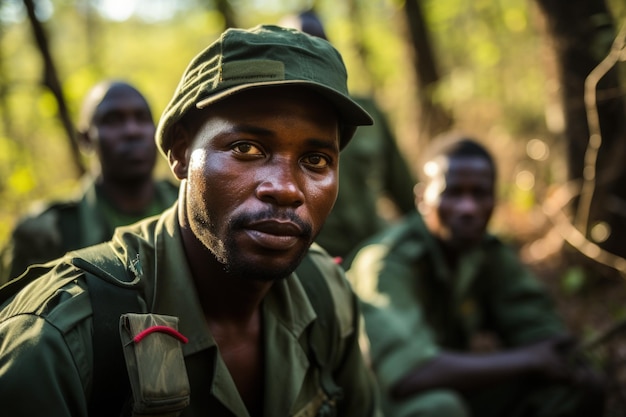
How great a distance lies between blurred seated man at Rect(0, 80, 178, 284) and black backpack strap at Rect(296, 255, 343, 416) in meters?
1.77

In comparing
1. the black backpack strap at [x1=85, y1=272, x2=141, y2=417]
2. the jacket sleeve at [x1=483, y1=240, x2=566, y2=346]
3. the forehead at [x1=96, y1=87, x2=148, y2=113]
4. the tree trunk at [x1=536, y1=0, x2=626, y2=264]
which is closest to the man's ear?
the black backpack strap at [x1=85, y1=272, x2=141, y2=417]

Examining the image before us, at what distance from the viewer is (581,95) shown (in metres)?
4.56

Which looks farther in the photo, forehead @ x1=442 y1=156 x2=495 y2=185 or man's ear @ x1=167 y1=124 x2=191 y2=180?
forehead @ x1=442 y1=156 x2=495 y2=185

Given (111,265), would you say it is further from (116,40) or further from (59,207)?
(116,40)

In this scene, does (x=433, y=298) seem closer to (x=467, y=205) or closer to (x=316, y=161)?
(x=467, y=205)

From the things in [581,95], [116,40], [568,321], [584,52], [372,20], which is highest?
[116,40]

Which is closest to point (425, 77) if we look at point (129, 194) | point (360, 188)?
point (360, 188)

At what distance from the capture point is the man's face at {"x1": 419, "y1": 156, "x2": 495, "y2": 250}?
3.92 m

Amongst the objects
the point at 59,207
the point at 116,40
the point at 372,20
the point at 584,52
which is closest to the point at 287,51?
the point at 59,207

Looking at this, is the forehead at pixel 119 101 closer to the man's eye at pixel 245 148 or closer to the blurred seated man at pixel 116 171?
the blurred seated man at pixel 116 171

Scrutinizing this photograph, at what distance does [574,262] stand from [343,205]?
1964 mm

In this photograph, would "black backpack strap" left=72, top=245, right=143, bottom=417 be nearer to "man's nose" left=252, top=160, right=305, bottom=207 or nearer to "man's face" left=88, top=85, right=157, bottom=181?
"man's nose" left=252, top=160, right=305, bottom=207

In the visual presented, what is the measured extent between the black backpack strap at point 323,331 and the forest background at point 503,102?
1.94 m

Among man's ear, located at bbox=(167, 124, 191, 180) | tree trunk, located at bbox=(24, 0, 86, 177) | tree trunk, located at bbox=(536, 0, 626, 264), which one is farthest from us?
tree trunk, located at bbox=(24, 0, 86, 177)
